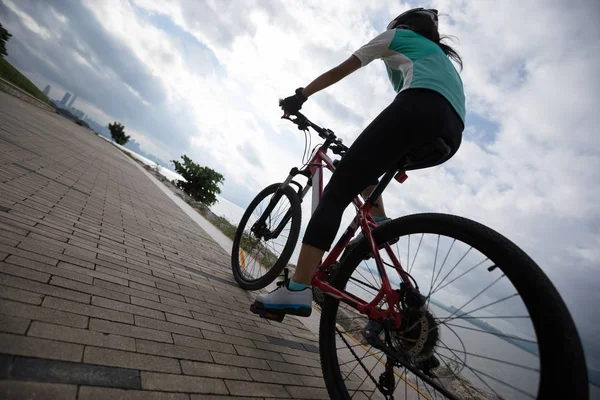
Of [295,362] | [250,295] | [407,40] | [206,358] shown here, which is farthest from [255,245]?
[407,40]

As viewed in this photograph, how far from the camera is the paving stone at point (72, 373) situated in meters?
0.96

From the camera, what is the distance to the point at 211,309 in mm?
2203

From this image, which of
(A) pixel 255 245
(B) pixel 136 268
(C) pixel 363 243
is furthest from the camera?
(A) pixel 255 245

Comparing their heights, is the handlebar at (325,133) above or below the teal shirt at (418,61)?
below

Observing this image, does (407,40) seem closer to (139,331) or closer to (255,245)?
(139,331)

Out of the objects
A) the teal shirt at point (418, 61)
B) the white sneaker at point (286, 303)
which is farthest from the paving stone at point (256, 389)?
the teal shirt at point (418, 61)

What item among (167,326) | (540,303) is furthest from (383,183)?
(167,326)

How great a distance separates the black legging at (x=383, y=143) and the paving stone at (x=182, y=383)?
2.81 ft

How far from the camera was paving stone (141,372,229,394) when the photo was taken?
1.16 metres

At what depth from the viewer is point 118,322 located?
1.48 metres

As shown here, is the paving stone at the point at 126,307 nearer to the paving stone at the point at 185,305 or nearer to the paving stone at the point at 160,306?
the paving stone at the point at 160,306

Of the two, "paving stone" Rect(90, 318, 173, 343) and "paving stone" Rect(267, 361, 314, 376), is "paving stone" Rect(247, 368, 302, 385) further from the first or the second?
"paving stone" Rect(90, 318, 173, 343)

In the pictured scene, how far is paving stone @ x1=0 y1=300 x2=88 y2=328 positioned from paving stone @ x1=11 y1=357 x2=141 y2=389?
285 millimetres

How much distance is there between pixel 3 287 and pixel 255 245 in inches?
88.7
